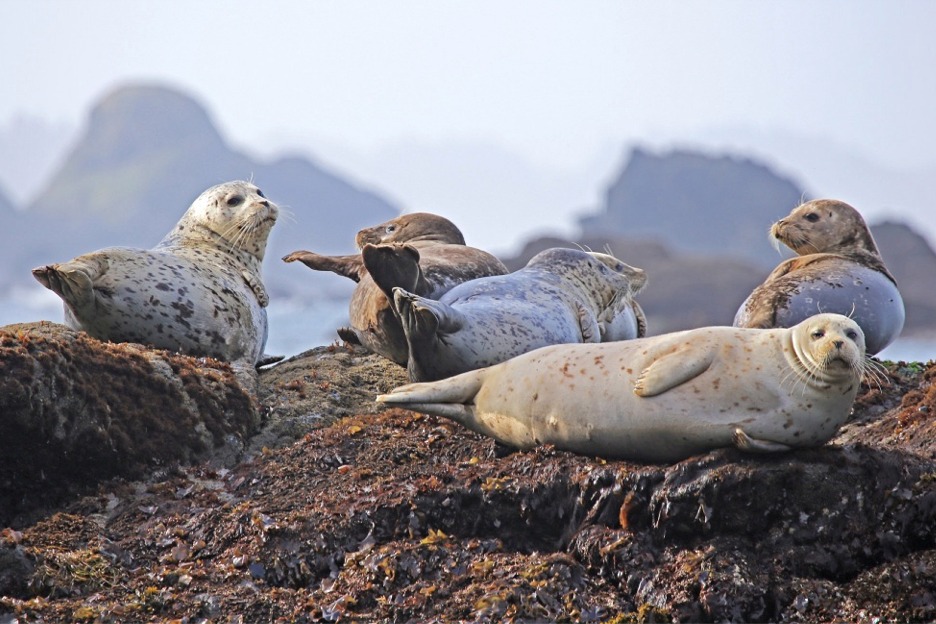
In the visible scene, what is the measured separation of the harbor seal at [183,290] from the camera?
27.3 feet

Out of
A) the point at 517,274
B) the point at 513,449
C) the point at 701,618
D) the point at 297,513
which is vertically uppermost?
the point at 517,274

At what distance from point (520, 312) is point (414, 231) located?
9.90ft

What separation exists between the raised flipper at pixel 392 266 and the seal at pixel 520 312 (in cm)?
24

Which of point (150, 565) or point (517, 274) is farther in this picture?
point (517, 274)

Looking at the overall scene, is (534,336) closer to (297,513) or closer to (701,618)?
(297,513)

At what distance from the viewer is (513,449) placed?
6305 mm

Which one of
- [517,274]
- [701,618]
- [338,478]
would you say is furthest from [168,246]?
[701,618]

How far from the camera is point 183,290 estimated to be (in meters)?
8.63

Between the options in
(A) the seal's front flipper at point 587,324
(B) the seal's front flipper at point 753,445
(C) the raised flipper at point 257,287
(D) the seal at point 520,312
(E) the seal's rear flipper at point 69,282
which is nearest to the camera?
(B) the seal's front flipper at point 753,445

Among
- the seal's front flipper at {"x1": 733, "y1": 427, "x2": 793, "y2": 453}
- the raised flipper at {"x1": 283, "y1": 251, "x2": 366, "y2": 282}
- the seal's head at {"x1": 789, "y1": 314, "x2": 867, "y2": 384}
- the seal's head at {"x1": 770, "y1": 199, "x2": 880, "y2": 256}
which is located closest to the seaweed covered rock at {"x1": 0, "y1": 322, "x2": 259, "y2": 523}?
the raised flipper at {"x1": 283, "y1": 251, "x2": 366, "y2": 282}

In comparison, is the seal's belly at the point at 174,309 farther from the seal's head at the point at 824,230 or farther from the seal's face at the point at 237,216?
the seal's head at the point at 824,230

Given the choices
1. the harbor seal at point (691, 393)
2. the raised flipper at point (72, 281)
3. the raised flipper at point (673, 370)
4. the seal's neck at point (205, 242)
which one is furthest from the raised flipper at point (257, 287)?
the raised flipper at point (673, 370)

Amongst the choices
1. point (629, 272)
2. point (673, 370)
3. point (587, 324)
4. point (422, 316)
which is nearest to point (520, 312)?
point (587, 324)

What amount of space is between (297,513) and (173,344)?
3006 mm
